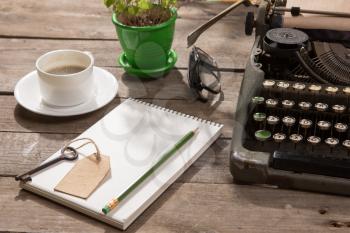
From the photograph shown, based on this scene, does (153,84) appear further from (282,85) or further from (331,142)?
(331,142)

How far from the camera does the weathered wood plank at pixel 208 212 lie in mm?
974

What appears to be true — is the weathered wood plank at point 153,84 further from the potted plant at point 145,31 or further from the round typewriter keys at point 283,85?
the round typewriter keys at point 283,85

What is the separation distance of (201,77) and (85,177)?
0.39 metres

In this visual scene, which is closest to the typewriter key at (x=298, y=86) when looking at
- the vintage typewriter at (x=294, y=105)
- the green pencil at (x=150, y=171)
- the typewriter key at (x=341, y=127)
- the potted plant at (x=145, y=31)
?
the vintage typewriter at (x=294, y=105)

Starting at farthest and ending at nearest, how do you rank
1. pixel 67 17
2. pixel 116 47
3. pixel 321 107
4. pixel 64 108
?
1. pixel 67 17
2. pixel 116 47
3. pixel 64 108
4. pixel 321 107

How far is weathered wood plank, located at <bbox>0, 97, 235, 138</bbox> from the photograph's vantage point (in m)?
1.21

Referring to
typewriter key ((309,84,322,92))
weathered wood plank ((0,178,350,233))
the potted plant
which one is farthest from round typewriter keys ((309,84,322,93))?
the potted plant

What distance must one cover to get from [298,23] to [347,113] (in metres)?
0.24

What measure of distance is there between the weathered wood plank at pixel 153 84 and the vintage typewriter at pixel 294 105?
0.49 feet

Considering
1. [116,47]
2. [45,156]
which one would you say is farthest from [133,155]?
[116,47]

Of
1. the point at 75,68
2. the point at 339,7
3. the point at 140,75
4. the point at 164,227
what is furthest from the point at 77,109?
the point at 339,7

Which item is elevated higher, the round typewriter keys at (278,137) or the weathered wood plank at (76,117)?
the round typewriter keys at (278,137)

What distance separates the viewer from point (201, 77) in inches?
51.3

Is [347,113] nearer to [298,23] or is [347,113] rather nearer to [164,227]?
[298,23]
